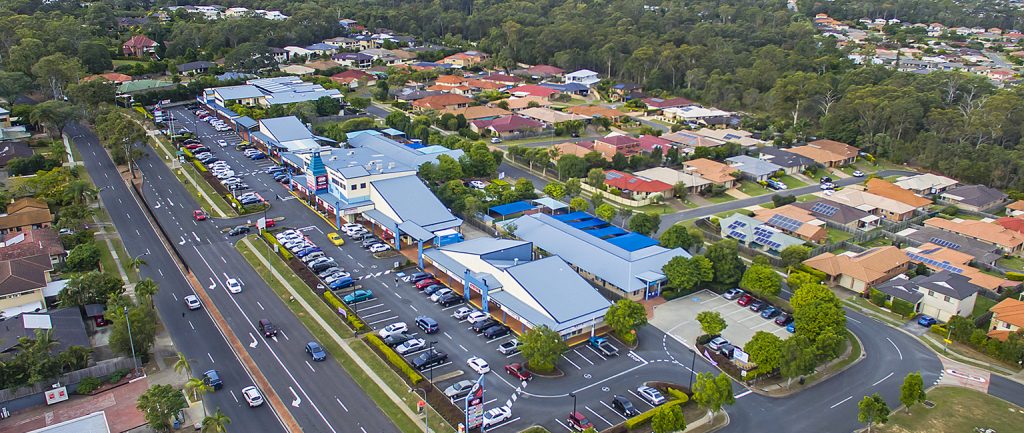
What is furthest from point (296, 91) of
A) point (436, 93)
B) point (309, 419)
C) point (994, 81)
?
point (994, 81)

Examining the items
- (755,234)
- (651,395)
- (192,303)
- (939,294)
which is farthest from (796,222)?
(192,303)

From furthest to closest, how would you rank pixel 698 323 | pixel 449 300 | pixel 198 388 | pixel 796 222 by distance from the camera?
pixel 796 222 → pixel 449 300 → pixel 698 323 → pixel 198 388

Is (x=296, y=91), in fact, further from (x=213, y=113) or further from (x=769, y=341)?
(x=769, y=341)

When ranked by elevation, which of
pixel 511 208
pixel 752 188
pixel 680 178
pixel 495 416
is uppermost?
pixel 495 416

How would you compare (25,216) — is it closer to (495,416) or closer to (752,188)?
(495,416)

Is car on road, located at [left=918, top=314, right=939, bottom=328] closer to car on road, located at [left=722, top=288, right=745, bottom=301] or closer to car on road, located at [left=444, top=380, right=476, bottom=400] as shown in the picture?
car on road, located at [left=722, top=288, right=745, bottom=301]

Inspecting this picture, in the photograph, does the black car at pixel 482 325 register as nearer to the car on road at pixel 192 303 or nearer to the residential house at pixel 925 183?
the car on road at pixel 192 303

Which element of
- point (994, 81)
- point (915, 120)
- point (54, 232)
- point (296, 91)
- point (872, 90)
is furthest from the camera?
point (994, 81)
